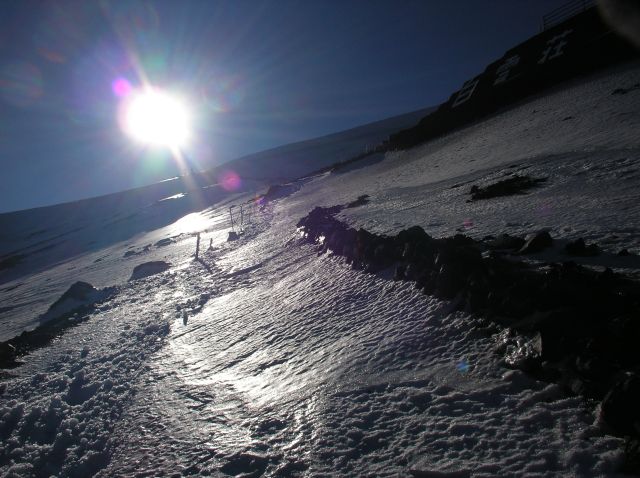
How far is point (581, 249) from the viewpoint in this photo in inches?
183

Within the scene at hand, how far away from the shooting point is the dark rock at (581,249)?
458cm

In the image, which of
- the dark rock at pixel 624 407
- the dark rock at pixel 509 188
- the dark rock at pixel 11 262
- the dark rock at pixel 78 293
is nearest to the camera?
the dark rock at pixel 624 407

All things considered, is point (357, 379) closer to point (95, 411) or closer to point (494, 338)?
point (494, 338)

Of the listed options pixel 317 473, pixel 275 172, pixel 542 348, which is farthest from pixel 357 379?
pixel 275 172

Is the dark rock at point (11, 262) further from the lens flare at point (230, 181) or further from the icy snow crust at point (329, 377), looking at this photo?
the icy snow crust at point (329, 377)

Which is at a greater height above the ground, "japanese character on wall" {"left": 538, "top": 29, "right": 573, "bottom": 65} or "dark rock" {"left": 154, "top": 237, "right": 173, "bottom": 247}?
"japanese character on wall" {"left": 538, "top": 29, "right": 573, "bottom": 65}

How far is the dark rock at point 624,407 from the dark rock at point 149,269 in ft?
51.3

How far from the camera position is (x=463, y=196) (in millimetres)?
10266

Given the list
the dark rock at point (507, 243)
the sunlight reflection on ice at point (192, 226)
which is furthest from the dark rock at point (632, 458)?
the sunlight reflection on ice at point (192, 226)

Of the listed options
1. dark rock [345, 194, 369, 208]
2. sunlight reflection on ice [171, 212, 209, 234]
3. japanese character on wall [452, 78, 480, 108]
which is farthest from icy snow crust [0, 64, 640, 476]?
japanese character on wall [452, 78, 480, 108]

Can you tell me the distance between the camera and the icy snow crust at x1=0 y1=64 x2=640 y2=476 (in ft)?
9.73

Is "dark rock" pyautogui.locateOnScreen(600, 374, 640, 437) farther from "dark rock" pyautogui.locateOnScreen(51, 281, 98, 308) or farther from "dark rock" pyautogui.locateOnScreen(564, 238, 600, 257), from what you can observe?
"dark rock" pyautogui.locateOnScreen(51, 281, 98, 308)

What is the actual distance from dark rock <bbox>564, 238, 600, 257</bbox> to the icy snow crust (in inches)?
5.7

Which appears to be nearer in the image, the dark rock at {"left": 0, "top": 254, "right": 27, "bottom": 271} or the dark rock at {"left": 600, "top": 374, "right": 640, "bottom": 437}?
the dark rock at {"left": 600, "top": 374, "right": 640, "bottom": 437}
